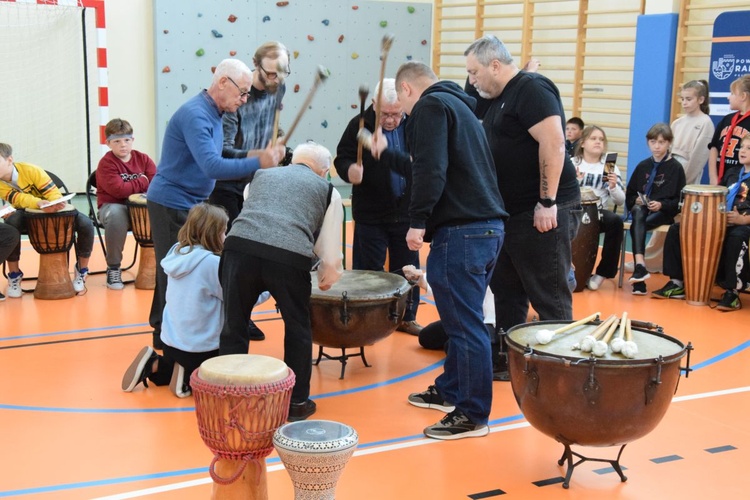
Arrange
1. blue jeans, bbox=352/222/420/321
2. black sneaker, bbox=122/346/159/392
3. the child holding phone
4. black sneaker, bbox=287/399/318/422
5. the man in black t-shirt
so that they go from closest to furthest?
1. the man in black t-shirt
2. black sneaker, bbox=287/399/318/422
3. black sneaker, bbox=122/346/159/392
4. blue jeans, bbox=352/222/420/321
5. the child holding phone

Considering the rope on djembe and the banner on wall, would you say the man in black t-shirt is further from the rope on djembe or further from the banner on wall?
the banner on wall

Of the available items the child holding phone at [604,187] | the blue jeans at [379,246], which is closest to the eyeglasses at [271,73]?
the blue jeans at [379,246]

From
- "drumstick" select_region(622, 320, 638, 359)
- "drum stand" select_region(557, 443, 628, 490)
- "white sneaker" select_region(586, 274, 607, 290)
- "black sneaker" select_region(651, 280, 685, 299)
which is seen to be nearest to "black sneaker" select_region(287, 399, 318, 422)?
"drum stand" select_region(557, 443, 628, 490)

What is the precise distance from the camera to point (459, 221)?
12.2 ft

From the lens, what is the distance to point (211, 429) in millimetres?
2785

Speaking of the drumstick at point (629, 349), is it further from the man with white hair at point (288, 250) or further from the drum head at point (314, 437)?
the man with white hair at point (288, 250)

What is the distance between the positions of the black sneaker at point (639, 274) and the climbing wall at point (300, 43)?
16.9 ft

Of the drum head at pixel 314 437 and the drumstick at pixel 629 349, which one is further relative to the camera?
the drumstick at pixel 629 349

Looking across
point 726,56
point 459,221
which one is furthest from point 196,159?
point 726,56

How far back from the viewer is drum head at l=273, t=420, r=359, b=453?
8.69 feet

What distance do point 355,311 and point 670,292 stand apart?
3321 mm

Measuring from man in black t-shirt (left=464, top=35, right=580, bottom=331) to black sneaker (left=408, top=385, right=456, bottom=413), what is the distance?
615mm

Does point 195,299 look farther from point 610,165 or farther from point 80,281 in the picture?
point 610,165

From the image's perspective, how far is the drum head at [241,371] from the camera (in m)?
2.76
